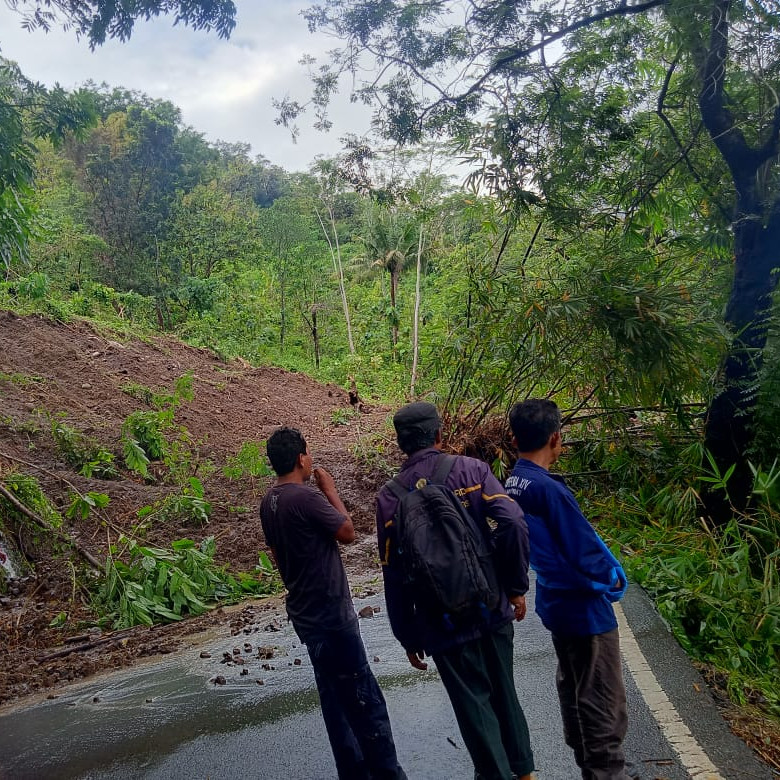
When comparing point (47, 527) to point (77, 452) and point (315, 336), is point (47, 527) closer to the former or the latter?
point (77, 452)

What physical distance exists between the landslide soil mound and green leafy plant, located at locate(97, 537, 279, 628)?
0.62ft

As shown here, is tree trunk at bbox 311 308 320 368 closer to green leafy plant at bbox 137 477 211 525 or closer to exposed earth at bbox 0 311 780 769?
exposed earth at bbox 0 311 780 769

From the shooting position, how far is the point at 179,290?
964 inches

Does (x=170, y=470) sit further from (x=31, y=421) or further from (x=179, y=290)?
(x=179, y=290)

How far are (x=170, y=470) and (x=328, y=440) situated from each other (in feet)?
16.6

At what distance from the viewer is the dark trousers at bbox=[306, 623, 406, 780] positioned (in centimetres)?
293

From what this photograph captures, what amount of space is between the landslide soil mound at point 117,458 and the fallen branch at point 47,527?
124 mm

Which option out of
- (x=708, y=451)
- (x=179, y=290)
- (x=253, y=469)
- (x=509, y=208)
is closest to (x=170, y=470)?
(x=253, y=469)

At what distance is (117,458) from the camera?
407 inches

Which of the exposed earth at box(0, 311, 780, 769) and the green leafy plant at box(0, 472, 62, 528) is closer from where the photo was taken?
the exposed earth at box(0, 311, 780, 769)

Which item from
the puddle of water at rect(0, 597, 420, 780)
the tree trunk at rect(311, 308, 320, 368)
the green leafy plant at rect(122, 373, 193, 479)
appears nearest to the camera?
the puddle of water at rect(0, 597, 420, 780)

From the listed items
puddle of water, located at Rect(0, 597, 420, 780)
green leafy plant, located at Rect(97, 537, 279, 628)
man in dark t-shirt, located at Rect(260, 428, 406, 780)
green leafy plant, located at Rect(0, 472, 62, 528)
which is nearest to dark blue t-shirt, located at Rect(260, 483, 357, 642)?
man in dark t-shirt, located at Rect(260, 428, 406, 780)

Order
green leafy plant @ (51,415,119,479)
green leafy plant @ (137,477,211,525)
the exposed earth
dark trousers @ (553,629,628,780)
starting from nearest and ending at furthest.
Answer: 1. dark trousers @ (553,629,628,780)
2. the exposed earth
3. green leafy plant @ (137,477,211,525)
4. green leafy plant @ (51,415,119,479)

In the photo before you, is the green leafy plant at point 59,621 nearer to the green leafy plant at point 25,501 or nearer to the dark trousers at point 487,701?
the green leafy plant at point 25,501
